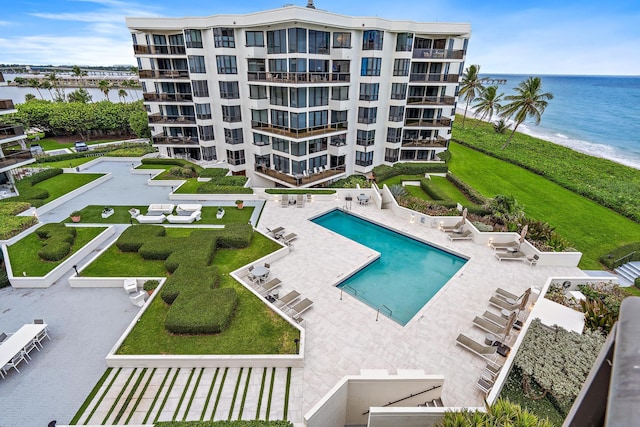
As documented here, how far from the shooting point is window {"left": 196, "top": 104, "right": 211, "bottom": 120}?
37812 mm

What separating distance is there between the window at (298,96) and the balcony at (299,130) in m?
2.46

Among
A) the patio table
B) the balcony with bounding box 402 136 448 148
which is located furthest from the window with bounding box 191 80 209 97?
the patio table

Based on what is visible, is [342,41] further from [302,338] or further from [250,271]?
[302,338]

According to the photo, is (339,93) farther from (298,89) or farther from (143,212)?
(143,212)

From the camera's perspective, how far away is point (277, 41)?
31.3m

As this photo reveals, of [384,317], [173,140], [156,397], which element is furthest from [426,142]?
[156,397]

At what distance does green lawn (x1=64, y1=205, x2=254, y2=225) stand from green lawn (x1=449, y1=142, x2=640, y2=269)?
24.9m

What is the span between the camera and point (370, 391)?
13.3 meters

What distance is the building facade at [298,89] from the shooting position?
31.9 m

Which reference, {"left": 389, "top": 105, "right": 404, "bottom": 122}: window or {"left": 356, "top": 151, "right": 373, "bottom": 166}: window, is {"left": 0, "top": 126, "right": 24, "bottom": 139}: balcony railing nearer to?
{"left": 356, "top": 151, "right": 373, "bottom": 166}: window

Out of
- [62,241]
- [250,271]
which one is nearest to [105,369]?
[250,271]

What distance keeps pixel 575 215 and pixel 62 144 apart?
235 feet

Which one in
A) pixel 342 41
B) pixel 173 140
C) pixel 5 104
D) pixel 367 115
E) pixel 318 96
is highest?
pixel 342 41

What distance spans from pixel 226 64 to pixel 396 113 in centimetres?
1976
